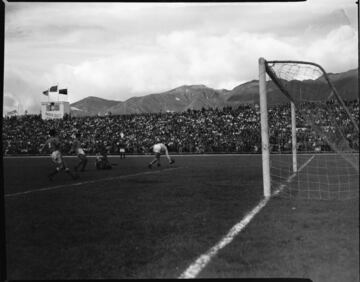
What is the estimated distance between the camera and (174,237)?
4.92 m

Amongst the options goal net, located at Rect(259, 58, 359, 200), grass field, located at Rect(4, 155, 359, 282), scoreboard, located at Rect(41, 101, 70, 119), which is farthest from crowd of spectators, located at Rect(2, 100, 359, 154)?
grass field, located at Rect(4, 155, 359, 282)

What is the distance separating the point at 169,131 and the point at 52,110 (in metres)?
13.9

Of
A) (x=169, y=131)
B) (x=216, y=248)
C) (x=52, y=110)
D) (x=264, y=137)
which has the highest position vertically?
(x=52, y=110)

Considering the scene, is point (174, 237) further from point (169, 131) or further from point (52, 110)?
point (52, 110)

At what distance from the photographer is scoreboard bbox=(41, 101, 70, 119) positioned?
44.5 meters

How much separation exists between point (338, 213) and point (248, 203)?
1541 mm

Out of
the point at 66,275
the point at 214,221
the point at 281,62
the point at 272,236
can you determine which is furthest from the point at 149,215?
the point at 281,62

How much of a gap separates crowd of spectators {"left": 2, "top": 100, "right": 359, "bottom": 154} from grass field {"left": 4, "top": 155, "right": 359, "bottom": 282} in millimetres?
21700

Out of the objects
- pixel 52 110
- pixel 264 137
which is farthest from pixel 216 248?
pixel 52 110

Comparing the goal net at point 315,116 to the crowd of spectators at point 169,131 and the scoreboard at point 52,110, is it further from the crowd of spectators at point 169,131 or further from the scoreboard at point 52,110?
the scoreboard at point 52,110

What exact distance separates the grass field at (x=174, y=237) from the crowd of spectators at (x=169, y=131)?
71.2 ft

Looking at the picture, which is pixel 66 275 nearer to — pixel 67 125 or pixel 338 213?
pixel 338 213

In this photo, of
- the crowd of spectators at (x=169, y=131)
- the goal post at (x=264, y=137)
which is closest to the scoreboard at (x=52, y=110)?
the crowd of spectators at (x=169, y=131)

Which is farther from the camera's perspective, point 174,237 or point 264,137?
point 264,137
